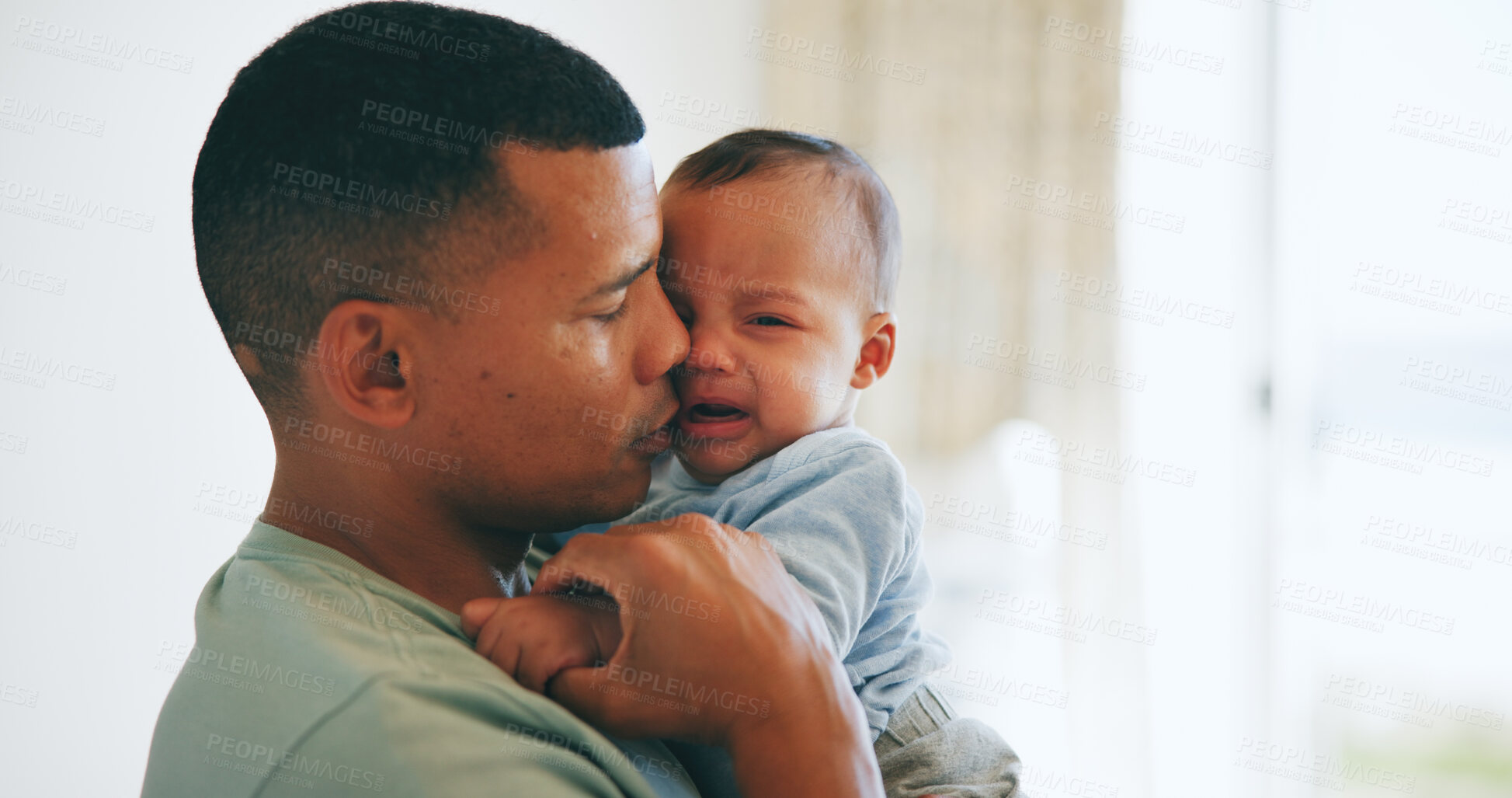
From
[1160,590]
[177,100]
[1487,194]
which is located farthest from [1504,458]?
[177,100]

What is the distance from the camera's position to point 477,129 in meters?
0.89

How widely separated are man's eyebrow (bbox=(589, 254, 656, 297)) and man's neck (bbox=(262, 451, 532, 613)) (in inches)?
10.7

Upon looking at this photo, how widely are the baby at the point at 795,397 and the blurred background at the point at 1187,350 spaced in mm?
1679

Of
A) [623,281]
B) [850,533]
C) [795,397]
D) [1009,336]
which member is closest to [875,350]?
[795,397]

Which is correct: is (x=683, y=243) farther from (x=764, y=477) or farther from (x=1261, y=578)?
(x=1261, y=578)

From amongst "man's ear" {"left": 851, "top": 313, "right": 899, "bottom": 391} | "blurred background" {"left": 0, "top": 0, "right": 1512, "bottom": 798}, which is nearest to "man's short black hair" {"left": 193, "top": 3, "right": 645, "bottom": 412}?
"man's ear" {"left": 851, "top": 313, "right": 899, "bottom": 391}

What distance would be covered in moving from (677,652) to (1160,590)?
2.84 meters

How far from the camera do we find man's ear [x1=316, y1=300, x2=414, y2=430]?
92 cm

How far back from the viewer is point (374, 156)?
0.87 metres

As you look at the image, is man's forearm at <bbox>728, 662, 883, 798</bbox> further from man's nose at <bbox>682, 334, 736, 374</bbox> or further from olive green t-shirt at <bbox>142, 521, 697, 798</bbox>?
man's nose at <bbox>682, 334, 736, 374</bbox>

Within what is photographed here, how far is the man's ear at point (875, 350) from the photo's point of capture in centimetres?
145

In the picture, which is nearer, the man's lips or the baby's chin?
the man's lips

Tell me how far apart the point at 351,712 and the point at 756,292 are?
0.68m

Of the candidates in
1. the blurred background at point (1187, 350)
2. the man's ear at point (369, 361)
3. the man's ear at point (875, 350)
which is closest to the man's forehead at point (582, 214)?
the man's ear at point (369, 361)
